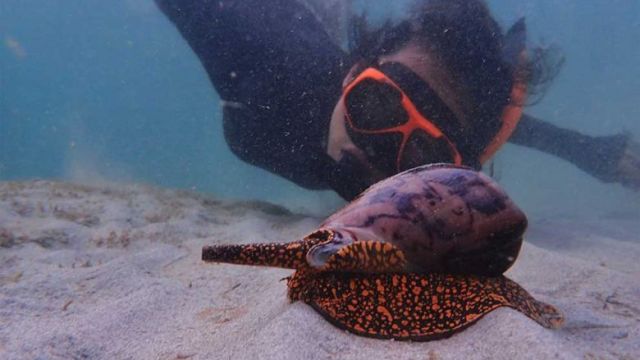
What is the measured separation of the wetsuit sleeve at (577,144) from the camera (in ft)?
30.3

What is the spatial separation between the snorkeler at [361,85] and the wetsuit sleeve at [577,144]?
12.4ft

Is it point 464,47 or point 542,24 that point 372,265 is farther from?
point 542,24

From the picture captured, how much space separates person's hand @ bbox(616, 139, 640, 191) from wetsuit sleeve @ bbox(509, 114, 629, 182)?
3.5 inches

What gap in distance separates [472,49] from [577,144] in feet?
20.3

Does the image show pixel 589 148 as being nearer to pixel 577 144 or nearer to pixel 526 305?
pixel 577 144

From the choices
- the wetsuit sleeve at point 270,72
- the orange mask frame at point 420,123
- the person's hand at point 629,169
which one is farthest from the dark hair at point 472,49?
the person's hand at point 629,169

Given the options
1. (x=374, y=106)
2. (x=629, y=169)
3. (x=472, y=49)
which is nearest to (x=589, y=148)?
(x=629, y=169)

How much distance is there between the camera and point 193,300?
3.11m

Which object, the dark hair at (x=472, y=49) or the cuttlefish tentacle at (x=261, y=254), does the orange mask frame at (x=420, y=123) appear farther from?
the cuttlefish tentacle at (x=261, y=254)

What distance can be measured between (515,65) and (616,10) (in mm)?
100165

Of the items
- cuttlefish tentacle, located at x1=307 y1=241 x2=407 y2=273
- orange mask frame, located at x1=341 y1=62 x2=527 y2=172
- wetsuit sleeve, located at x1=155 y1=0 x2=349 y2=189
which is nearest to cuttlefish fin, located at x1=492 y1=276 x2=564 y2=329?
cuttlefish tentacle, located at x1=307 y1=241 x2=407 y2=273

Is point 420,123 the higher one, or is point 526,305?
point 420,123

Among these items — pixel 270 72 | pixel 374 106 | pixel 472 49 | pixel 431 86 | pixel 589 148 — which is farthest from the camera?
pixel 589 148

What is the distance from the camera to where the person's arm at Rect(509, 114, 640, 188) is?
30.3 ft
